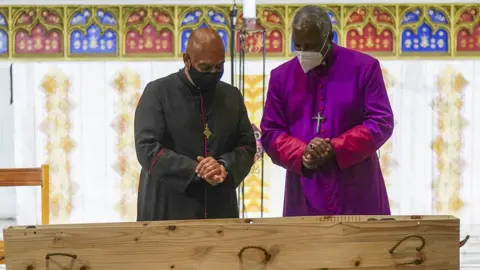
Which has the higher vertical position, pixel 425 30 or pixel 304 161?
pixel 425 30

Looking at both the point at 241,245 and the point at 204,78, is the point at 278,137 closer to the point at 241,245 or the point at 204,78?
the point at 204,78

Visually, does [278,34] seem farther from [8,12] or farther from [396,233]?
[396,233]

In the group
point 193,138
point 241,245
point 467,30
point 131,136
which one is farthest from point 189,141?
point 467,30

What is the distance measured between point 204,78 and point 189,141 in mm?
282

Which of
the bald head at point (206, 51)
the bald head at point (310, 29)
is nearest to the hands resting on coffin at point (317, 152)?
the bald head at point (310, 29)

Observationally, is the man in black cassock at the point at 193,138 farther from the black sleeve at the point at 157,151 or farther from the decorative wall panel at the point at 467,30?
the decorative wall panel at the point at 467,30

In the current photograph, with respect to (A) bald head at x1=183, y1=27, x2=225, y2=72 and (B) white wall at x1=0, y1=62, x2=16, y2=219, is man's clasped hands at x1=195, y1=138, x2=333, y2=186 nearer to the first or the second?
(A) bald head at x1=183, y1=27, x2=225, y2=72

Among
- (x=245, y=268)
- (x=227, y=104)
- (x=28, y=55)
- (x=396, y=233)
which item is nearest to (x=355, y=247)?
(x=396, y=233)

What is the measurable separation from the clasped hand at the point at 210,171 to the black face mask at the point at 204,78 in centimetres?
32

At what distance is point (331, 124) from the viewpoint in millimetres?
→ 3732

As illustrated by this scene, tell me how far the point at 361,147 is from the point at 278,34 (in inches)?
106

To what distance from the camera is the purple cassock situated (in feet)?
12.1

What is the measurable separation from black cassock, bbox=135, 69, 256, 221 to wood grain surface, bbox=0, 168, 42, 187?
4.08 feet

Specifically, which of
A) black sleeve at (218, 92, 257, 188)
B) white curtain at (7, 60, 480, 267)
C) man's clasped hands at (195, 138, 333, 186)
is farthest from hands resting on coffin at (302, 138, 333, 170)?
white curtain at (7, 60, 480, 267)
